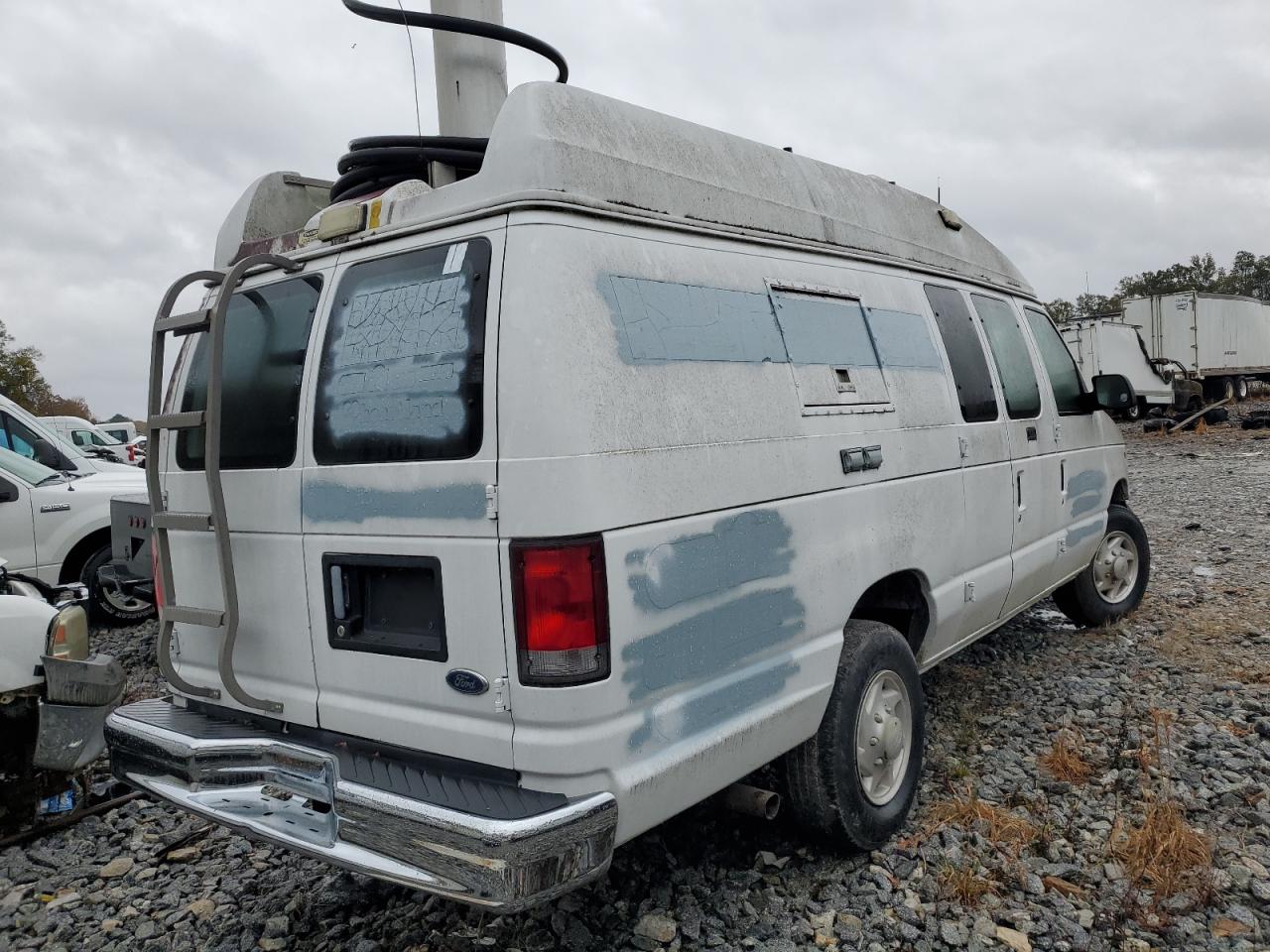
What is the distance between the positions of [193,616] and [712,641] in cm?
169

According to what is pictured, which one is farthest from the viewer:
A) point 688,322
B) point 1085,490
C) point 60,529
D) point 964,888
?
point 60,529

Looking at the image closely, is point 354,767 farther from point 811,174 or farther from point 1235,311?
point 1235,311

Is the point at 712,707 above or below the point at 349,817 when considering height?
above

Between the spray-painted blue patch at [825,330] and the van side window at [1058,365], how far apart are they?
6.95 ft

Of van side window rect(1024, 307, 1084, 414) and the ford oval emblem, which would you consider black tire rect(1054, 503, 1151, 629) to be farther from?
the ford oval emblem

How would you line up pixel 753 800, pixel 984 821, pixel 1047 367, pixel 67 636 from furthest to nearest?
pixel 1047 367
pixel 67 636
pixel 984 821
pixel 753 800

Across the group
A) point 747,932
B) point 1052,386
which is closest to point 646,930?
point 747,932

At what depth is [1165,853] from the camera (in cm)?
334

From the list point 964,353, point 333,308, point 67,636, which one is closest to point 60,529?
point 67,636

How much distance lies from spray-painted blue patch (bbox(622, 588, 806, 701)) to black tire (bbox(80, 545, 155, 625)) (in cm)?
642

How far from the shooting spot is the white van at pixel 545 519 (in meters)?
2.38

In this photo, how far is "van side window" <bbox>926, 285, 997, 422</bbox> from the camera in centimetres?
420

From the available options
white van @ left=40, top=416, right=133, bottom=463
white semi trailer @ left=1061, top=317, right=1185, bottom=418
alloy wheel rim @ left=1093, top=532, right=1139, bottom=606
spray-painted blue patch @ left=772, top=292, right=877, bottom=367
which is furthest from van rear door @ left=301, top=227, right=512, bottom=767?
white semi trailer @ left=1061, top=317, right=1185, bottom=418

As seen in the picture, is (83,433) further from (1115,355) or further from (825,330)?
(1115,355)
